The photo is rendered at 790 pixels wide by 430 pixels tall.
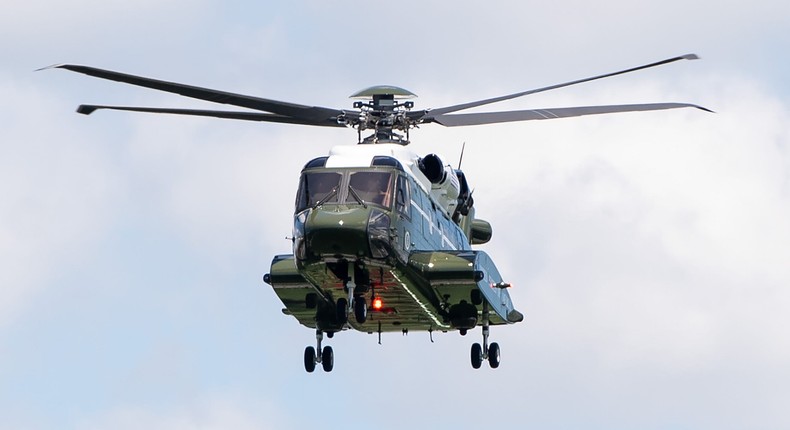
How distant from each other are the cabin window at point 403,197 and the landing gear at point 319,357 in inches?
216

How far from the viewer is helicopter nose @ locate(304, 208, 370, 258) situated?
3800 centimetres

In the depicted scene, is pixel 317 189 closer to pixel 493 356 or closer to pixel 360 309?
pixel 360 309

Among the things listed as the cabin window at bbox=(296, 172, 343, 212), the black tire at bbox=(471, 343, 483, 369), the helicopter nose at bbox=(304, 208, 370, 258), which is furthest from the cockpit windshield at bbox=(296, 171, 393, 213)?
the black tire at bbox=(471, 343, 483, 369)

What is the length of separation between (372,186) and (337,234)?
2096 mm

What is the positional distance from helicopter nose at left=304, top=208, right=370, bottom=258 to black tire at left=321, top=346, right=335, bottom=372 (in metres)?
6.23

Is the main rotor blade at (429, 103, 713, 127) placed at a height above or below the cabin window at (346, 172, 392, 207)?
above

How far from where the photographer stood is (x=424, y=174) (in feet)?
141

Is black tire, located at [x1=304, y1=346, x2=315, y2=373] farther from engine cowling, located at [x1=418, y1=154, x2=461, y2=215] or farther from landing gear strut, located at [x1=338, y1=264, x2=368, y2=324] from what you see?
engine cowling, located at [x1=418, y1=154, x2=461, y2=215]

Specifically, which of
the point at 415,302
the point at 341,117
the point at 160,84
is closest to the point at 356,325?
the point at 415,302

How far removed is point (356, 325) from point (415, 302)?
2.50 metres

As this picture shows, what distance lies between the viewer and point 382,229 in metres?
38.6

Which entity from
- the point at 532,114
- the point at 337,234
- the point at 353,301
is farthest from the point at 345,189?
the point at 532,114

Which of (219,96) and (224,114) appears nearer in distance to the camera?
(219,96)

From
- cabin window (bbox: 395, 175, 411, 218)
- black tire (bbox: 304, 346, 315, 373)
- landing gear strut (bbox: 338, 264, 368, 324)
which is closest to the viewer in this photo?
landing gear strut (bbox: 338, 264, 368, 324)
